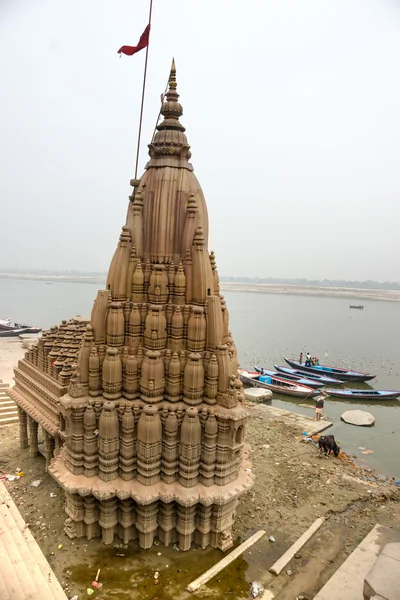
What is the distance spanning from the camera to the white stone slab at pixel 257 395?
82.3 feet

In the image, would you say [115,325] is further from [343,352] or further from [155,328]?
[343,352]

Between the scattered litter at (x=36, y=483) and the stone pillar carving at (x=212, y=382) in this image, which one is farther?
the scattered litter at (x=36, y=483)

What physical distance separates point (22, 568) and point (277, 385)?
76.6 ft

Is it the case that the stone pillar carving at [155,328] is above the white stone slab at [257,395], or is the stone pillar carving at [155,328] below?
above

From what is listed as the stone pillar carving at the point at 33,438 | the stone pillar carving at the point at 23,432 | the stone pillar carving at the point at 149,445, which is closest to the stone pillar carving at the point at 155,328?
the stone pillar carving at the point at 149,445

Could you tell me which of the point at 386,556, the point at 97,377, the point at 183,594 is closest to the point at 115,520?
the point at 183,594

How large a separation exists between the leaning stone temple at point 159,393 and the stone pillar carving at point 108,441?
2cm

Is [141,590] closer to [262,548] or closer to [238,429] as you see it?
[262,548]

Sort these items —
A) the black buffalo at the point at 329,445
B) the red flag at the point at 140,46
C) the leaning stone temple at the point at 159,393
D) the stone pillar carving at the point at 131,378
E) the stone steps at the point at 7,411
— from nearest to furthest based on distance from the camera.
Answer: the leaning stone temple at the point at 159,393 < the stone pillar carving at the point at 131,378 < the red flag at the point at 140,46 < the black buffalo at the point at 329,445 < the stone steps at the point at 7,411

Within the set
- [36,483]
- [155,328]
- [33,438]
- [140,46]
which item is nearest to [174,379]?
[155,328]

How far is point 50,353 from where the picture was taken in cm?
1227

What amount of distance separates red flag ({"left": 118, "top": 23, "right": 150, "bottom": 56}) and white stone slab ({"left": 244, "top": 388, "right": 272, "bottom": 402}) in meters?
20.6

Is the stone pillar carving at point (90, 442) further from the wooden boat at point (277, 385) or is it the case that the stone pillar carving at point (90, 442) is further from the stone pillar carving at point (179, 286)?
the wooden boat at point (277, 385)

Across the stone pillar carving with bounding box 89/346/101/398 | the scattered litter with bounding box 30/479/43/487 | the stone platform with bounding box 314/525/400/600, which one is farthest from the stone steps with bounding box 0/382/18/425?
the stone platform with bounding box 314/525/400/600
